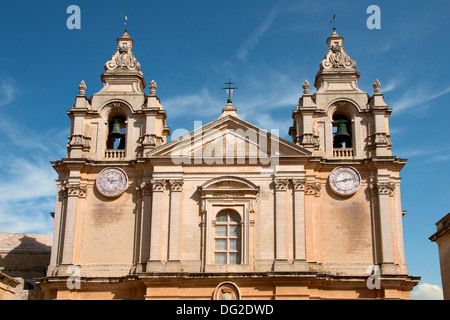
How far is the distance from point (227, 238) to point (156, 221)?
3590 millimetres

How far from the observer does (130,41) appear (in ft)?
121

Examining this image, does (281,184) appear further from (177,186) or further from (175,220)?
(175,220)

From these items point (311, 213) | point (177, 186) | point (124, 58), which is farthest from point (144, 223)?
point (124, 58)

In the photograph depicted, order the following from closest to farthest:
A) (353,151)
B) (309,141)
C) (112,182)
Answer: (112,182) → (309,141) → (353,151)

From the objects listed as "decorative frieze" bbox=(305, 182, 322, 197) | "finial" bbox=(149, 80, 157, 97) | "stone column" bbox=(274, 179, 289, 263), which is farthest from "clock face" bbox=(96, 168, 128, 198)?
"decorative frieze" bbox=(305, 182, 322, 197)

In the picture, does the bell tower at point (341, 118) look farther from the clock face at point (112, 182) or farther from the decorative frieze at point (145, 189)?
the clock face at point (112, 182)

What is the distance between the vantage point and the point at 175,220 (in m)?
31.4

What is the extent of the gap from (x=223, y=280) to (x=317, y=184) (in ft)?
22.9

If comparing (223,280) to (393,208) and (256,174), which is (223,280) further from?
(393,208)

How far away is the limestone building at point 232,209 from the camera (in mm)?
30453

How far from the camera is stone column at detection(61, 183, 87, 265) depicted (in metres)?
31.4
